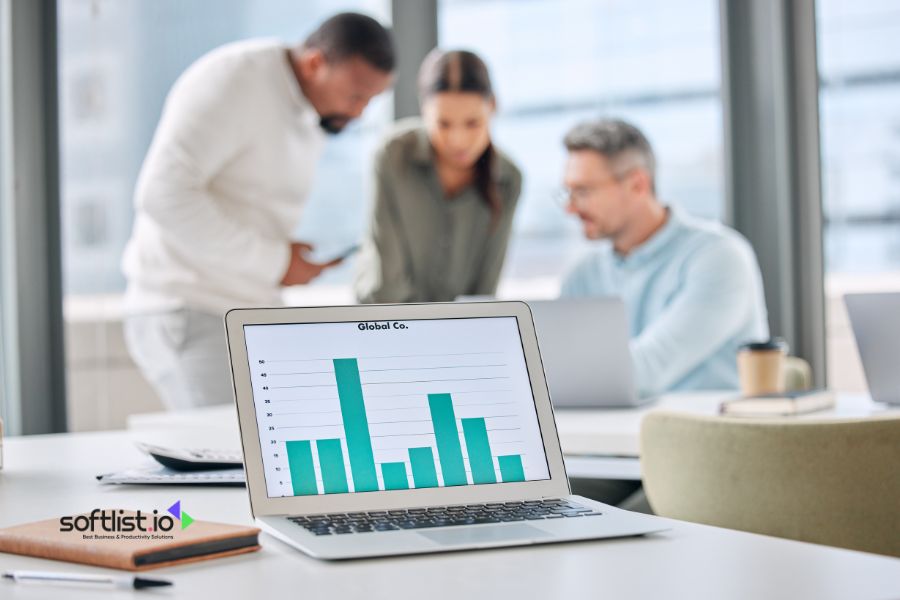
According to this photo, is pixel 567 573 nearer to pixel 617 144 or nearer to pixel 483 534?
pixel 483 534

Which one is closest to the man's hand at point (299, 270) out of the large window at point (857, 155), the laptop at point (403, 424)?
the large window at point (857, 155)

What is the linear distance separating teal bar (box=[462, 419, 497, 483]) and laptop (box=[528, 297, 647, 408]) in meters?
1.16

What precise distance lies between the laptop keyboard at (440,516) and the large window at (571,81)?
9.55 ft

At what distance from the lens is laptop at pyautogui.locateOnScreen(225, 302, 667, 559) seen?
1.03m

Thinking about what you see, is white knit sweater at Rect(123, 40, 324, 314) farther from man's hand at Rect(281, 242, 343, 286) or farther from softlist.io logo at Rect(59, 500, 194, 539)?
softlist.io logo at Rect(59, 500, 194, 539)

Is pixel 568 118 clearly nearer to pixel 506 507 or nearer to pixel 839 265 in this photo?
pixel 839 265

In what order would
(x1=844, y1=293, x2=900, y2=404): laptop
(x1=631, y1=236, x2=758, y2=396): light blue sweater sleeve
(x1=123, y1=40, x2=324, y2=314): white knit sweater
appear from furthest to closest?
(x1=123, y1=40, x2=324, y2=314): white knit sweater, (x1=631, y1=236, x2=758, y2=396): light blue sweater sleeve, (x1=844, y1=293, x2=900, y2=404): laptop

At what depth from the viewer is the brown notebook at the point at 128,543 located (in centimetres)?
87

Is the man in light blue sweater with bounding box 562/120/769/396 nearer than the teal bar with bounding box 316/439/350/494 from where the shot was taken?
No

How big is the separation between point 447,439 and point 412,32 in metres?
3.03

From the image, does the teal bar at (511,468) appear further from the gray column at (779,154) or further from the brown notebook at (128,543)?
the gray column at (779,154)

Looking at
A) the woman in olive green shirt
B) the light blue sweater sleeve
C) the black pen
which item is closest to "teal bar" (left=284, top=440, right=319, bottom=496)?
the black pen

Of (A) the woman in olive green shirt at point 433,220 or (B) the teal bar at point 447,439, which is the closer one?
(B) the teal bar at point 447,439

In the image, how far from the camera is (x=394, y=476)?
108 centimetres
